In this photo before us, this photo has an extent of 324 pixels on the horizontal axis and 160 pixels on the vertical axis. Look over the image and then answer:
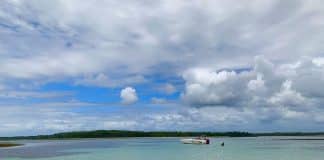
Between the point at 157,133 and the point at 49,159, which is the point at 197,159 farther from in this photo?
the point at 157,133

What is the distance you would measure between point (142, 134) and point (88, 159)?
154 metres

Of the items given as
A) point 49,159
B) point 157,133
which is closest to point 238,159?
point 49,159

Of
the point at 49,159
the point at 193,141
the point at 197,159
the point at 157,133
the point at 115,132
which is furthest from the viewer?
the point at 157,133

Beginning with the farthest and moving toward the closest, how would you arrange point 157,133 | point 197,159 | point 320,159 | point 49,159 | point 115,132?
point 157,133
point 115,132
point 49,159
point 197,159
point 320,159

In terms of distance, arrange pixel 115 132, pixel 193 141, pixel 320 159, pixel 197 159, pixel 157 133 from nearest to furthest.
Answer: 1. pixel 320 159
2. pixel 197 159
3. pixel 193 141
4. pixel 115 132
5. pixel 157 133

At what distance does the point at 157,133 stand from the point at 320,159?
163m

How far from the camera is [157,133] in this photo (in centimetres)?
19950

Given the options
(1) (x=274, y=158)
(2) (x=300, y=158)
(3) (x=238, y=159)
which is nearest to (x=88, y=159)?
(3) (x=238, y=159)

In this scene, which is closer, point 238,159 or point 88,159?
point 238,159

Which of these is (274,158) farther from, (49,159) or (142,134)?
(142,134)

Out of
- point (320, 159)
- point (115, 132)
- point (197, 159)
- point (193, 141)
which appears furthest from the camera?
point (115, 132)

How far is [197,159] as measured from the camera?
4075cm

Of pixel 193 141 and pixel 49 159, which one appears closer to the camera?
pixel 49 159

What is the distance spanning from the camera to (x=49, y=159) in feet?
146
